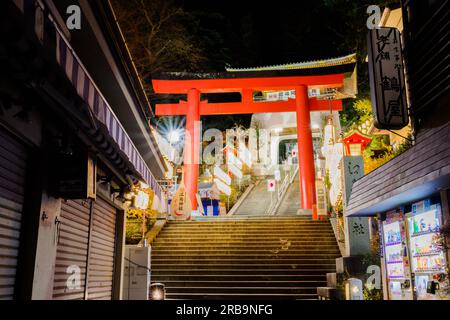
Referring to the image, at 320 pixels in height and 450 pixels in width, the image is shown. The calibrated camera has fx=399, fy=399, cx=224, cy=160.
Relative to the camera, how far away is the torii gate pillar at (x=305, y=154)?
2211 centimetres

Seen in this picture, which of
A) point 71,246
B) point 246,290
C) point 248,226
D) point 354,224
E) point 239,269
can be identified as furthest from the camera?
point 248,226

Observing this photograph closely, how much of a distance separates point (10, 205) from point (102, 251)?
14.9ft

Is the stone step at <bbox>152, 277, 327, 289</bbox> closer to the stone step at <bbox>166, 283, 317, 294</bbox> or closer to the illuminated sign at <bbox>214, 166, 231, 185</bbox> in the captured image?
the stone step at <bbox>166, 283, 317, 294</bbox>

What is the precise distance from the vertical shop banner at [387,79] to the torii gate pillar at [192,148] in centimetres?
1463

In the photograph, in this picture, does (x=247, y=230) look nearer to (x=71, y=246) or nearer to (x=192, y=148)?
(x=192, y=148)

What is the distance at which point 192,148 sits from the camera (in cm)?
2264

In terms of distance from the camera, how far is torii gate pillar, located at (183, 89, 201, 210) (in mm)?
22423

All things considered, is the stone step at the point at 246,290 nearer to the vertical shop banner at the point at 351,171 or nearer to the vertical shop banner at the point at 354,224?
the vertical shop banner at the point at 354,224

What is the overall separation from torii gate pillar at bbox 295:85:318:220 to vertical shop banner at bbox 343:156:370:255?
7.35 m

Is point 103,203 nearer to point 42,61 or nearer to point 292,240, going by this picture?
point 42,61

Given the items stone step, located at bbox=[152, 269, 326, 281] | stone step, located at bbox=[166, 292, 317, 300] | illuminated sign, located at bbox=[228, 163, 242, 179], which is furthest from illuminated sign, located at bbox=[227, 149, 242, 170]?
stone step, located at bbox=[166, 292, 317, 300]

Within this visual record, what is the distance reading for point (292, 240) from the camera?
58.1 feet

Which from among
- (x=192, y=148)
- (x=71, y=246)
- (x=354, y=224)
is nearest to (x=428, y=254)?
(x=354, y=224)

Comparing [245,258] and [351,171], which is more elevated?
[351,171]
